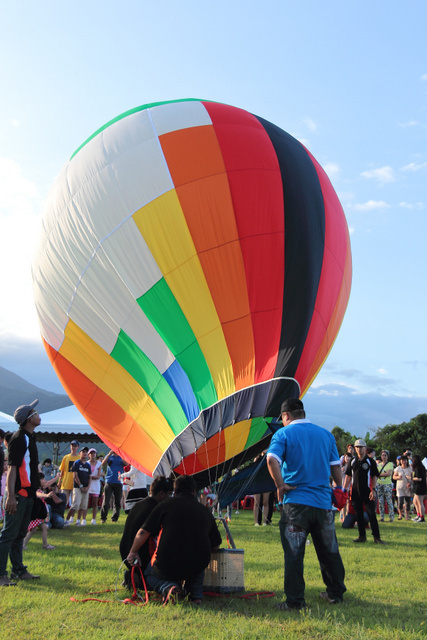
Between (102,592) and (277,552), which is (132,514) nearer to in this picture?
(102,592)

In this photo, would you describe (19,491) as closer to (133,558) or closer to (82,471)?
(133,558)

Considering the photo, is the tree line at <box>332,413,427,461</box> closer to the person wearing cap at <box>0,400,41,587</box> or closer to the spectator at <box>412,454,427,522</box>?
the spectator at <box>412,454,427,522</box>

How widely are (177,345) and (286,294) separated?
1514 millimetres

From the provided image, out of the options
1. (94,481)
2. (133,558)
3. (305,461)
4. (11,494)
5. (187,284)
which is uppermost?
(187,284)

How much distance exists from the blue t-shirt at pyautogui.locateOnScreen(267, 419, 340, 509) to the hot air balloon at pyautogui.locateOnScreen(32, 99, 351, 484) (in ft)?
6.18

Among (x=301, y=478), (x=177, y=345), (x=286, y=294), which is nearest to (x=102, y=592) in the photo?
(x=301, y=478)

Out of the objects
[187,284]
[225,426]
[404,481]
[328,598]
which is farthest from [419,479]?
[328,598]

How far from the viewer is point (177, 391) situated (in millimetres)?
6945

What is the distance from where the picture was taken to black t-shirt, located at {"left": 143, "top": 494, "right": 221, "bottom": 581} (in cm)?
485

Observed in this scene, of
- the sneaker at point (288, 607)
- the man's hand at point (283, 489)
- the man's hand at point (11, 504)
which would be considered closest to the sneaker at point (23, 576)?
the man's hand at point (11, 504)

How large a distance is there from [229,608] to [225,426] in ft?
7.99

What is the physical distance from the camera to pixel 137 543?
498 centimetres

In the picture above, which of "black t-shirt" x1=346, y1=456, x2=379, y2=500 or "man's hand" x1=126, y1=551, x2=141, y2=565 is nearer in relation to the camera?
"man's hand" x1=126, y1=551, x2=141, y2=565

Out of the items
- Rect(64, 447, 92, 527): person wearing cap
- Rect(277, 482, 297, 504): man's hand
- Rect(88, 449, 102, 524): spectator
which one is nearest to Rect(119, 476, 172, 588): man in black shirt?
Rect(277, 482, 297, 504): man's hand
